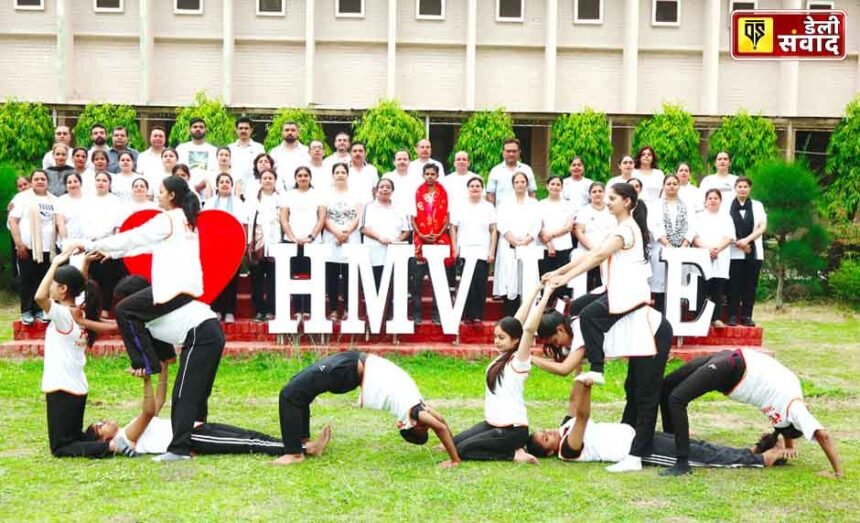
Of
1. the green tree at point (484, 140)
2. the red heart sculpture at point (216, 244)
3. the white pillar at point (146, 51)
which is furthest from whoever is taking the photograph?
the white pillar at point (146, 51)

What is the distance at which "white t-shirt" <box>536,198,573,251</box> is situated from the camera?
45.4ft

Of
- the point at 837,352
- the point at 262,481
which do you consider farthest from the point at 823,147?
the point at 262,481

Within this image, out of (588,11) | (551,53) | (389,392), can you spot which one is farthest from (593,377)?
(588,11)

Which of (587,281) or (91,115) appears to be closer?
(587,281)

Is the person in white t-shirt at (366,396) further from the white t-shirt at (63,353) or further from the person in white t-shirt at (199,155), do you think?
the person in white t-shirt at (199,155)

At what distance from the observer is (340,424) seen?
10055 mm

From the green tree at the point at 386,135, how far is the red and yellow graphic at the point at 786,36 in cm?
1506

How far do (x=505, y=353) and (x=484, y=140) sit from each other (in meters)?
17.9

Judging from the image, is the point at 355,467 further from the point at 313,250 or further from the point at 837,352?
the point at 837,352

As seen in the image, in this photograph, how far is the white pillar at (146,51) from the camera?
28719mm

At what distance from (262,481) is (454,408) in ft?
10.8

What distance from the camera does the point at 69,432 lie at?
8.59 meters

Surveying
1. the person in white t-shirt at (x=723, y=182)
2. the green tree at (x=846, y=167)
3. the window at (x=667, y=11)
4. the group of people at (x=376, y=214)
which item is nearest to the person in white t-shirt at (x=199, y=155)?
the group of people at (x=376, y=214)

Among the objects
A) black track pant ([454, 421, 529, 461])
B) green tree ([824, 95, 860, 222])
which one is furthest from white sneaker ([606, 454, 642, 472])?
green tree ([824, 95, 860, 222])
